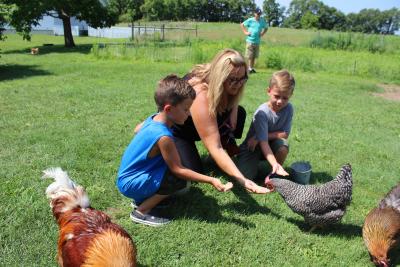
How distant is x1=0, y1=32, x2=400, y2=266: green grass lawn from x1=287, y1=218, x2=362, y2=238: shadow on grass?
0.04 feet

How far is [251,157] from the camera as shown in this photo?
4355mm

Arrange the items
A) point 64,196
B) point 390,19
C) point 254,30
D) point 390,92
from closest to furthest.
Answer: point 64,196 < point 390,92 < point 254,30 < point 390,19

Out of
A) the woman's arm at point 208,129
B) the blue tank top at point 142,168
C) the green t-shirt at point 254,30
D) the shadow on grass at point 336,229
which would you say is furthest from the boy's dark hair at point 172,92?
the green t-shirt at point 254,30

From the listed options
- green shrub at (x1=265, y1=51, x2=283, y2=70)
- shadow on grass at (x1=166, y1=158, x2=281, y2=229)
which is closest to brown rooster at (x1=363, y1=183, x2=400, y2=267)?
shadow on grass at (x1=166, y1=158, x2=281, y2=229)

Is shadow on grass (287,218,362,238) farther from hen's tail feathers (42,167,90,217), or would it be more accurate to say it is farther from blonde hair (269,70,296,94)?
hen's tail feathers (42,167,90,217)

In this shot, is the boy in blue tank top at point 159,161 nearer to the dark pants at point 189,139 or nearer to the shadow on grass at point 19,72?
the dark pants at point 189,139

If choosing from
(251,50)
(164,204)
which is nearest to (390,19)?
(251,50)

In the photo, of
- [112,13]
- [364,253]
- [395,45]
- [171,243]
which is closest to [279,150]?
[364,253]

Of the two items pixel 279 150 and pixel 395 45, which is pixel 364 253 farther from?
pixel 395 45

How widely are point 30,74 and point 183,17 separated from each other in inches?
3320

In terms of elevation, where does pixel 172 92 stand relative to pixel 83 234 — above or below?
above

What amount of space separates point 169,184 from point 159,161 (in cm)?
24

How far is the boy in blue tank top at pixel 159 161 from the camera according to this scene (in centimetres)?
314

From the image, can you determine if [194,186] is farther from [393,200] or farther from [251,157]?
[393,200]
